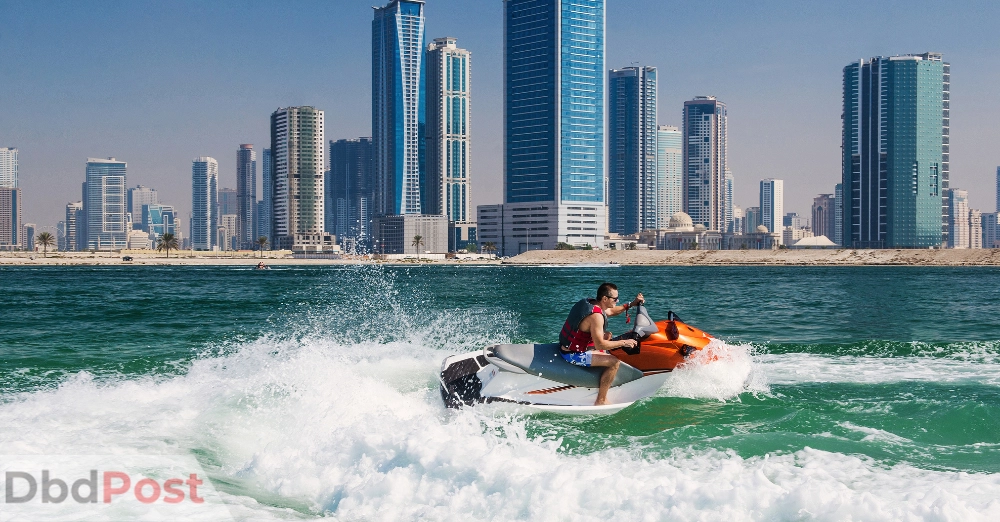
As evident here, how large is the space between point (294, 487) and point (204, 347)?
13.2m

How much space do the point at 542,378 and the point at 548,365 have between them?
0.62ft

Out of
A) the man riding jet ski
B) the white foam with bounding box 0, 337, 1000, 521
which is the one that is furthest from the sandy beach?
the white foam with bounding box 0, 337, 1000, 521

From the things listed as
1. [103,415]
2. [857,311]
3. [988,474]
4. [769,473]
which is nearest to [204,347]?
[103,415]

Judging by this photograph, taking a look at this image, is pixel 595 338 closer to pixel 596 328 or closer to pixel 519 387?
pixel 596 328

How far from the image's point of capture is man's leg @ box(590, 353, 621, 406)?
1068 centimetres

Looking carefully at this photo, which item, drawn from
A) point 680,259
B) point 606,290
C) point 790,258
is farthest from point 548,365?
point 680,259

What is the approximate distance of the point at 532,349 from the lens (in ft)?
35.7

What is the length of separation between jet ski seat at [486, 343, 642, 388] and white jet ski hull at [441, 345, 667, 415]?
0.04ft

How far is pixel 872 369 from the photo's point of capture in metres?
Answer: 15.2

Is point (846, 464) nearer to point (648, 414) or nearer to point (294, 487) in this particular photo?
point (648, 414)

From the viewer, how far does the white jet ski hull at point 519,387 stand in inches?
418

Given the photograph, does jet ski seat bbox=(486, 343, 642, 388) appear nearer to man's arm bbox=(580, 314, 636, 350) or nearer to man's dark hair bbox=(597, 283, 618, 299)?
man's arm bbox=(580, 314, 636, 350)

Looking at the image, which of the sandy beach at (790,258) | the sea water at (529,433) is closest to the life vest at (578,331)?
the sea water at (529,433)

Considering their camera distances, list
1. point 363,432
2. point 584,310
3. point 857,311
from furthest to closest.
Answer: point 857,311 < point 584,310 < point 363,432
